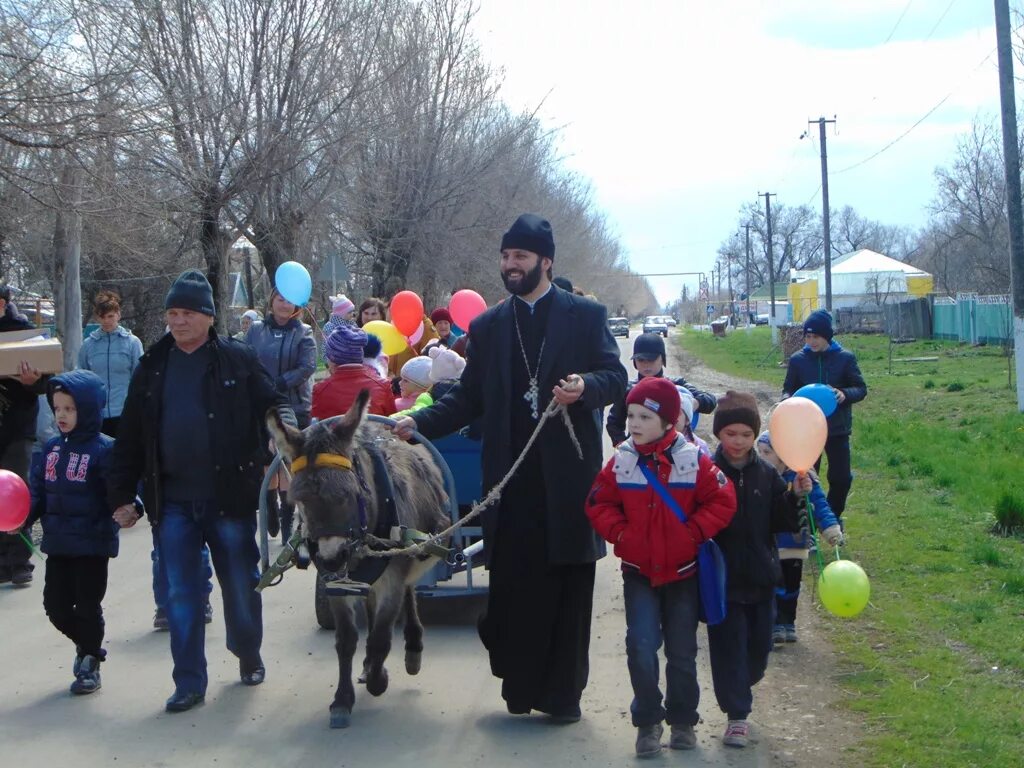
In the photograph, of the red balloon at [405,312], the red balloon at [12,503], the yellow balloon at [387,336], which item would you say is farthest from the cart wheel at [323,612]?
the red balloon at [405,312]

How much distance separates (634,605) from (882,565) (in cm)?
442

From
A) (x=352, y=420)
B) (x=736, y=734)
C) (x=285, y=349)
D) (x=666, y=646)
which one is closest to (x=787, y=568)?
(x=736, y=734)

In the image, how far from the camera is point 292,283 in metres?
10.5

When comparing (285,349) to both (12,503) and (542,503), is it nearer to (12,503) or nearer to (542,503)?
(12,503)

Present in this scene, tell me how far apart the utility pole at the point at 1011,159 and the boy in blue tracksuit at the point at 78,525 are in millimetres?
16142

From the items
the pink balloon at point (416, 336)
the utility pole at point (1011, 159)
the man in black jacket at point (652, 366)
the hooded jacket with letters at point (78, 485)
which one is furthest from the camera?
the utility pole at point (1011, 159)

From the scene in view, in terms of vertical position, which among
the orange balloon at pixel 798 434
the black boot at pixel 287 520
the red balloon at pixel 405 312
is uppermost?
the red balloon at pixel 405 312

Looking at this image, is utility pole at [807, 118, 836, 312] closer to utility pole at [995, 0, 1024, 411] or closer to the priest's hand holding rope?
utility pole at [995, 0, 1024, 411]

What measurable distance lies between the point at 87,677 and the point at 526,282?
312 cm

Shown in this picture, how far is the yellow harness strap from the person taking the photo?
18.1 feet

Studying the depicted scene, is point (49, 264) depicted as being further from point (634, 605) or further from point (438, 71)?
point (634, 605)

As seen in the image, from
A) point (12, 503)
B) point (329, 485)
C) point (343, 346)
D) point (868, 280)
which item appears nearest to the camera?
point (329, 485)

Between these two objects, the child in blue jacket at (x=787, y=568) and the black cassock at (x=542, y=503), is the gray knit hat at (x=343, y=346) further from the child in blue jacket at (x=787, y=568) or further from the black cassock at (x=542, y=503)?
the child in blue jacket at (x=787, y=568)

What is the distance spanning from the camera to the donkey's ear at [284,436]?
555 centimetres
